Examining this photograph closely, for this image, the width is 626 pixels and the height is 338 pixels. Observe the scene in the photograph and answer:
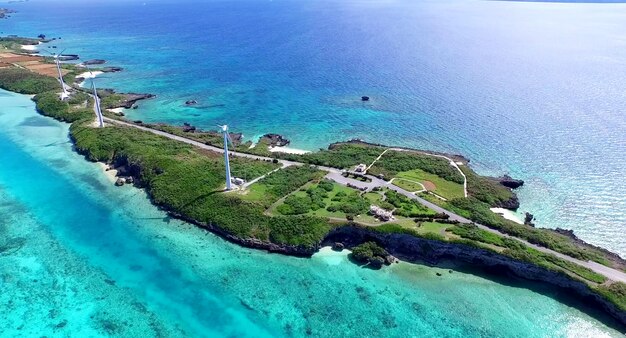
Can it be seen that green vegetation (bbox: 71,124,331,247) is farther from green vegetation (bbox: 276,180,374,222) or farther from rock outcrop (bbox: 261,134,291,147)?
rock outcrop (bbox: 261,134,291,147)

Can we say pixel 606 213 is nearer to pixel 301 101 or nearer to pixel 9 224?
pixel 301 101

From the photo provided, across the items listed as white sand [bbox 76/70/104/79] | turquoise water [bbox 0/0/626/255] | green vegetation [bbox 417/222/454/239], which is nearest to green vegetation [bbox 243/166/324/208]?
turquoise water [bbox 0/0/626/255]

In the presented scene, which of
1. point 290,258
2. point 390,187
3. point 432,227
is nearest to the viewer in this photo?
point 290,258

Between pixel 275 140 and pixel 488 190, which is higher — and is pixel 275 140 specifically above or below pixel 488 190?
above

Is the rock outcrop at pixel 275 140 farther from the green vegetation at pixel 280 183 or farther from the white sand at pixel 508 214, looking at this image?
the white sand at pixel 508 214

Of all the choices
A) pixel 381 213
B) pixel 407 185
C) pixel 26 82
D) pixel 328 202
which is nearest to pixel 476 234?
pixel 381 213

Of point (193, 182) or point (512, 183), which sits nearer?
point (193, 182)

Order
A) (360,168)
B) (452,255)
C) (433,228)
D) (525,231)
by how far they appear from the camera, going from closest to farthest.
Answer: (452,255) < (525,231) < (433,228) < (360,168)

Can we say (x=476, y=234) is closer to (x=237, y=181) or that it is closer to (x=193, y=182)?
(x=237, y=181)

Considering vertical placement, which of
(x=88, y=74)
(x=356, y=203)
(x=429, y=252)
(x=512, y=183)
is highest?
(x=88, y=74)
